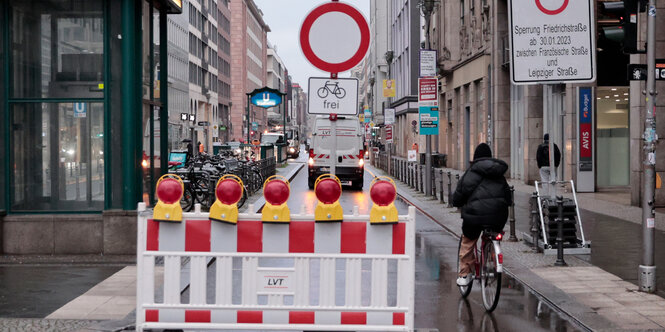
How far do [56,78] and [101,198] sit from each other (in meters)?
1.79

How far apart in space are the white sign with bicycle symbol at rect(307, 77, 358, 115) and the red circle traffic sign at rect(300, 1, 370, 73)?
173 mm

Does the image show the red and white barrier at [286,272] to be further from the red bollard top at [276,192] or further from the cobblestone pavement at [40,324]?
the cobblestone pavement at [40,324]

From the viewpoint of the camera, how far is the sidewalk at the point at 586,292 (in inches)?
291

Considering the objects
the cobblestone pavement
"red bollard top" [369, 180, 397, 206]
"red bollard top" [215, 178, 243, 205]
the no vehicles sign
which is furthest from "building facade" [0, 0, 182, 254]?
"red bollard top" [369, 180, 397, 206]

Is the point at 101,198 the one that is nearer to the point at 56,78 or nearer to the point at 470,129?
the point at 56,78

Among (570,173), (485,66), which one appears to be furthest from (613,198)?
(485,66)

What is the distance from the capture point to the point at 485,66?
124ft

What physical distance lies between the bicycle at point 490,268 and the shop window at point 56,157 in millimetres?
5689

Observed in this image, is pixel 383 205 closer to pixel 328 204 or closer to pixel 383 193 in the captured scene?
pixel 383 193

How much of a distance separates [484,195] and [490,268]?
73 centimetres

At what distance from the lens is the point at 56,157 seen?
452 inches

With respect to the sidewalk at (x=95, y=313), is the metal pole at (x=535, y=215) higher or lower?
higher

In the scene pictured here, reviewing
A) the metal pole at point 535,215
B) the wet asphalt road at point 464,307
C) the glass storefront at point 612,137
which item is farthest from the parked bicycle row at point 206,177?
the glass storefront at point 612,137

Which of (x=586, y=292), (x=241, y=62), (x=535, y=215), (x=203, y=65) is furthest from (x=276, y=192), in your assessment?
(x=241, y=62)
